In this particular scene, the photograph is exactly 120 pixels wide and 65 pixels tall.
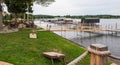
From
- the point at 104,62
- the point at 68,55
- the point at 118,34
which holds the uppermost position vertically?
the point at 104,62

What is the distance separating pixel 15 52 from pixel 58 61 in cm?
269

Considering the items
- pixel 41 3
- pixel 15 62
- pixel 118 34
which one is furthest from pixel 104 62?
pixel 118 34

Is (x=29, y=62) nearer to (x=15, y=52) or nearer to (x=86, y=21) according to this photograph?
(x=15, y=52)

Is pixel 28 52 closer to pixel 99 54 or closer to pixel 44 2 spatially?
pixel 99 54

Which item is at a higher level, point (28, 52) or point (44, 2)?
point (44, 2)

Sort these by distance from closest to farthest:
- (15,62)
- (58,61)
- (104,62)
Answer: (104,62) < (15,62) < (58,61)

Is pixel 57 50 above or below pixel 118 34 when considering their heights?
above

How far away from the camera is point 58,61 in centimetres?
1384

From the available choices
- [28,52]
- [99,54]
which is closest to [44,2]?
[28,52]

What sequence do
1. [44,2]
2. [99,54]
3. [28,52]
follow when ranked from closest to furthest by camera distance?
1. [99,54]
2. [28,52]
3. [44,2]

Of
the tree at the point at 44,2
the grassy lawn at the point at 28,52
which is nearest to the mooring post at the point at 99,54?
the grassy lawn at the point at 28,52

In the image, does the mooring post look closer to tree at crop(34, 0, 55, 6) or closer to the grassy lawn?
the grassy lawn

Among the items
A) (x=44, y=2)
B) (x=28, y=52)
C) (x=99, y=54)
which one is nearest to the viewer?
(x=99, y=54)

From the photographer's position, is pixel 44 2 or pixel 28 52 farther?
pixel 44 2
